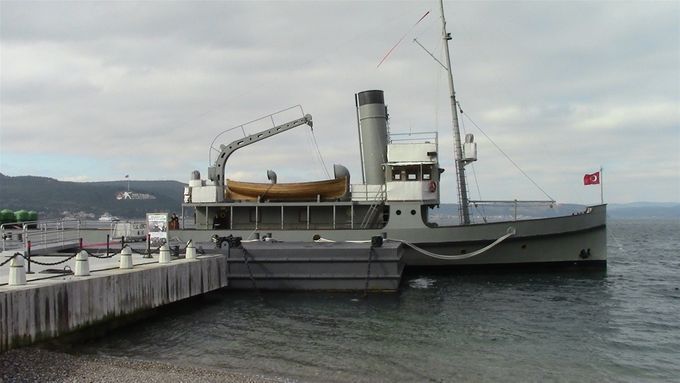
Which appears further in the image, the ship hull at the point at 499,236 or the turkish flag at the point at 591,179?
the turkish flag at the point at 591,179

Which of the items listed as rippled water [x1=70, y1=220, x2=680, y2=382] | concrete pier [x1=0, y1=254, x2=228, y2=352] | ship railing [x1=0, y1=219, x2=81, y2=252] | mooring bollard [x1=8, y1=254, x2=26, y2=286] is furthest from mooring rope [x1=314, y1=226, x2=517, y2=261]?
mooring bollard [x1=8, y1=254, x2=26, y2=286]

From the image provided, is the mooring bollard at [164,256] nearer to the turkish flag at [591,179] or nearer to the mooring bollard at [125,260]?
the mooring bollard at [125,260]

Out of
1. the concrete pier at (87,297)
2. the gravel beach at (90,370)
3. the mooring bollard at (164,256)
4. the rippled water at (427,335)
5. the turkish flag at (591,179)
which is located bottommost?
the rippled water at (427,335)

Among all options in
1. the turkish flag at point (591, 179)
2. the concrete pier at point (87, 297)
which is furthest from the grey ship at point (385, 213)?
the concrete pier at point (87, 297)

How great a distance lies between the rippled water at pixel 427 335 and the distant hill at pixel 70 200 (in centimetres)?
11865

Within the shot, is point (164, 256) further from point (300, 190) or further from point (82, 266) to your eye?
point (300, 190)

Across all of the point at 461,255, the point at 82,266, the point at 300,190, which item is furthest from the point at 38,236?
the point at 461,255

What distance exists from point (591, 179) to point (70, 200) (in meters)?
166

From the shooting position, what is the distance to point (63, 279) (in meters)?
11.2

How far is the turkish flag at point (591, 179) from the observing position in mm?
24323

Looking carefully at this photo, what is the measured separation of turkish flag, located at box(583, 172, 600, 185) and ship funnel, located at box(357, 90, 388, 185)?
922 cm

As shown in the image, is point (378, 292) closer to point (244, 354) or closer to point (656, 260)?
point (244, 354)

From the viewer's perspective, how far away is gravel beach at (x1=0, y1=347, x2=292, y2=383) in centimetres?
828

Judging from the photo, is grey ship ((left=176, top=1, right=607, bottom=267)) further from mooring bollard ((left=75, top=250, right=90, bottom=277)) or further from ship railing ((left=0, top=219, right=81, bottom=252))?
mooring bollard ((left=75, top=250, right=90, bottom=277))
